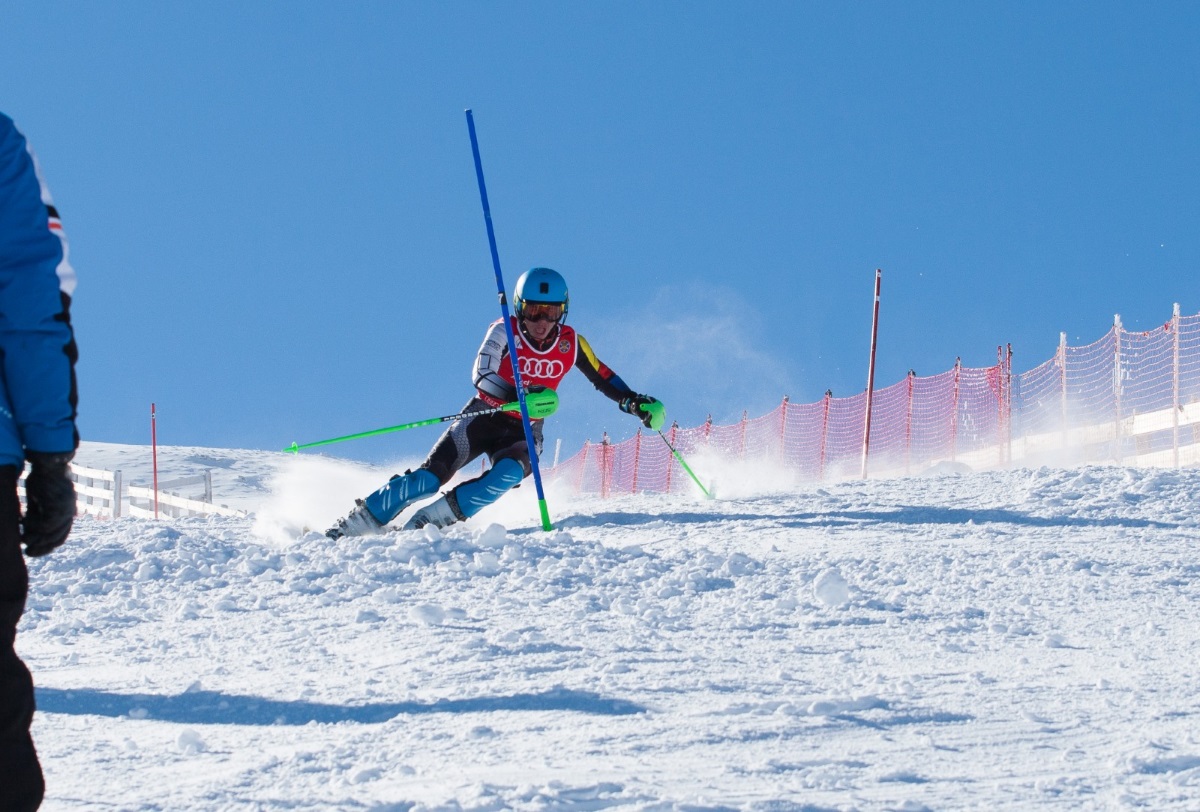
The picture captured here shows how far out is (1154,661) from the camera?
146 inches

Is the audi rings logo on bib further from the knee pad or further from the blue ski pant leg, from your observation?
the blue ski pant leg

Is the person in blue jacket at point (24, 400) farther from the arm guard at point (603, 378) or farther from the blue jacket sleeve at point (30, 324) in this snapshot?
the arm guard at point (603, 378)

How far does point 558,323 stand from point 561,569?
270 centimetres

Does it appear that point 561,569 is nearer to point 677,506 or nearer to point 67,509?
point 677,506

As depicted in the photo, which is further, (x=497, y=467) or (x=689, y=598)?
Result: (x=497, y=467)

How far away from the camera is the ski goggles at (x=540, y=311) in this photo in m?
7.52

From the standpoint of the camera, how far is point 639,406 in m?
8.21

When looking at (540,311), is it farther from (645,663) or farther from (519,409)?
(645,663)

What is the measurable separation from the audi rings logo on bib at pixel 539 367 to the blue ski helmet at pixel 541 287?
37 centimetres

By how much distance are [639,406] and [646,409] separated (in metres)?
0.06

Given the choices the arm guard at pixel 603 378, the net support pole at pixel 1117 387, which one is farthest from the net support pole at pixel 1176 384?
the arm guard at pixel 603 378

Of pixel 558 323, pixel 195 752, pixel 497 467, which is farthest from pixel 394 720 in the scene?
pixel 558 323

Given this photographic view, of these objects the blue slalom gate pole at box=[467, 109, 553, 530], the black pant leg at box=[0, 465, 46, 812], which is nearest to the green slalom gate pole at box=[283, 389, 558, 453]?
the blue slalom gate pole at box=[467, 109, 553, 530]

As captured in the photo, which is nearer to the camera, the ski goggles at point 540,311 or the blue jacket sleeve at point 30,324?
the blue jacket sleeve at point 30,324
